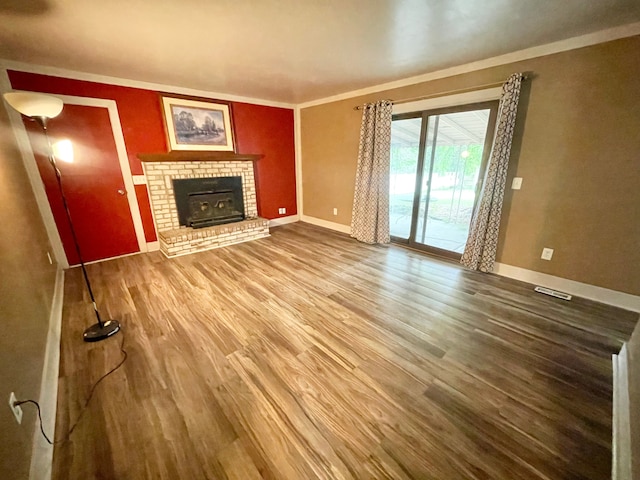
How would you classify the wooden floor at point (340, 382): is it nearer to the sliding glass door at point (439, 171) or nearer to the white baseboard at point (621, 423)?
the white baseboard at point (621, 423)

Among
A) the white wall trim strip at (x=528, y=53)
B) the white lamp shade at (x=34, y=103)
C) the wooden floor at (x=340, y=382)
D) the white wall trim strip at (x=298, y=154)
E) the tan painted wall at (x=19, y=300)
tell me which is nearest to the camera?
the tan painted wall at (x=19, y=300)

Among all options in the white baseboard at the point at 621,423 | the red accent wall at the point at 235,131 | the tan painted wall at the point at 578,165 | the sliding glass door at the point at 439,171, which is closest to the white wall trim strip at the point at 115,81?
the red accent wall at the point at 235,131

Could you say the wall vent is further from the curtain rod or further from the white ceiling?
the white ceiling

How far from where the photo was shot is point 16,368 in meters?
1.21

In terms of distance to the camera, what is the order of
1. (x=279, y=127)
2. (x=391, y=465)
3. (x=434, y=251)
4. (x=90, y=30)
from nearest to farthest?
(x=391, y=465)
(x=90, y=30)
(x=434, y=251)
(x=279, y=127)

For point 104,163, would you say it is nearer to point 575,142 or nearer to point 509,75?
point 509,75

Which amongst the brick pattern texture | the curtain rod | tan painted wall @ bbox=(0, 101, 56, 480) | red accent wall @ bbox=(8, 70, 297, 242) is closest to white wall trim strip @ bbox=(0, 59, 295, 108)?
red accent wall @ bbox=(8, 70, 297, 242)

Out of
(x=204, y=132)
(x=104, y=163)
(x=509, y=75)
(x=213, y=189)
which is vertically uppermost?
(x=509, y=75)

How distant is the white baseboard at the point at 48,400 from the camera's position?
111 cm

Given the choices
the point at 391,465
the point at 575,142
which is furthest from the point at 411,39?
the point at 391,465

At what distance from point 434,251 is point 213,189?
381cm

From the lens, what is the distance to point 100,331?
202 centimetres

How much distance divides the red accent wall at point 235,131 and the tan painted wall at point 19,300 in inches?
30.7

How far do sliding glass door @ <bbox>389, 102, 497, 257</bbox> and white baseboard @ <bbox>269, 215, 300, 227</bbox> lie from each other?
236cm
